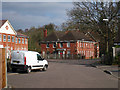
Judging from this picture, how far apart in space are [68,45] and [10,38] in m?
20.6

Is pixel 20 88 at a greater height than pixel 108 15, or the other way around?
pixel 108 15

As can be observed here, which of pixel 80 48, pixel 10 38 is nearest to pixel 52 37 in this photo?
pixel 80 48

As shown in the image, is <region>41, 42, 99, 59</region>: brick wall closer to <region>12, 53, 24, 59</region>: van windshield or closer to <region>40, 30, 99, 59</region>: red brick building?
<region>40, 30, 99, 59</region>: red brick building

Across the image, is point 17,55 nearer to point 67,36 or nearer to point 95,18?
point 95,18

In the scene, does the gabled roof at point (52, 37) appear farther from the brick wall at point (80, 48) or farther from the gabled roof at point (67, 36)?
the brick wall at point (80, 48)

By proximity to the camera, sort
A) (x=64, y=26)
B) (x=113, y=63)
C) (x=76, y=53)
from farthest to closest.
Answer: (x=76, y=53)
(x=64, y=26)
(x=113, y=63)

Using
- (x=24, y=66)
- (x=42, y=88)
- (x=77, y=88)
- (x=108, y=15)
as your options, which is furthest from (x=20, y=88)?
(x=108, y=15)

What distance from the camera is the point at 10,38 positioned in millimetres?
45938

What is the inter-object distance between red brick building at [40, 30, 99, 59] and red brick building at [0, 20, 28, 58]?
9.91m

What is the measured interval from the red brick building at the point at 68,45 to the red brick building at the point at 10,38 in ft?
32.5

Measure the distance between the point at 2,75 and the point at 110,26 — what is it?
2922cm

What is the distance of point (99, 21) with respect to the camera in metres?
37.6

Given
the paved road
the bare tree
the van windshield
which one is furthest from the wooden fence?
the bare tree

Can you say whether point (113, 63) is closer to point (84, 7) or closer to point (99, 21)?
point (99, 21)
